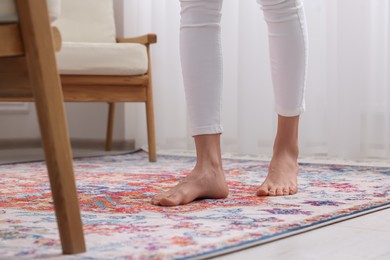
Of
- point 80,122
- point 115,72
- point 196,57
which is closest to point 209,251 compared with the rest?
point 196,57

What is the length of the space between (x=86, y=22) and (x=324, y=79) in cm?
109

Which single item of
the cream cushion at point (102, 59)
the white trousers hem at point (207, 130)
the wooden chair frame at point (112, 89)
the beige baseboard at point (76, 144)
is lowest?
the beige baseboard at point (76, 144)

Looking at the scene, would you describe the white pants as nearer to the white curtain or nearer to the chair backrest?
the white curtain

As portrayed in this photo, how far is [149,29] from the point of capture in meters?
3.00

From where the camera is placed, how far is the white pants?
1390 millimetres

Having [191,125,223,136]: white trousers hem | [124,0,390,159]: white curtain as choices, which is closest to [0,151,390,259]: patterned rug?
[191,125,223,136]: white trousers hem

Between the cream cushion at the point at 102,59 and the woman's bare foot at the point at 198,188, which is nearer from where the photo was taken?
the woman's bare foot at the point at 198,188

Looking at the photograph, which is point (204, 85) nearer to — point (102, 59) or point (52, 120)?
point (52, 120)

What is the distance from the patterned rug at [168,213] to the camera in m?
0.91

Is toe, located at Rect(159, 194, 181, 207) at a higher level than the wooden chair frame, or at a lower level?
lower

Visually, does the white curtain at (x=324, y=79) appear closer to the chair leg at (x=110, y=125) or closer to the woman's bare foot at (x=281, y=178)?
the chair leg at (x=110, y=125)

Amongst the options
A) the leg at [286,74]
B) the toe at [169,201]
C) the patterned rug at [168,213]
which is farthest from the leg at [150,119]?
the toe at [169,201]

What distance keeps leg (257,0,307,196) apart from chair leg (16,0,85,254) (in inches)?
26.5

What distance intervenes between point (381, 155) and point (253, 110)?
1.76ft
